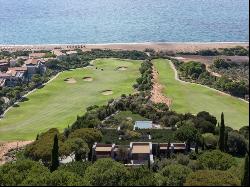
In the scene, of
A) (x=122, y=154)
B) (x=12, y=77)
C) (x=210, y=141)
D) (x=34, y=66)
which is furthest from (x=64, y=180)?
(x=34, y=66)

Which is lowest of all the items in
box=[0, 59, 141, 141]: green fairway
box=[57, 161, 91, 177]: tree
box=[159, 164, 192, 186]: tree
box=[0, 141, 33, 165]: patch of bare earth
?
box=[0, 141, 33, 165]: patch of bare earth

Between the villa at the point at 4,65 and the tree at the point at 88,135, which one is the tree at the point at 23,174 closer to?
the tree at the point at 88,135

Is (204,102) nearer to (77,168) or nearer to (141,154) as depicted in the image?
(141,154)

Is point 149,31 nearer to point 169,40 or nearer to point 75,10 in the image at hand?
point 169,40

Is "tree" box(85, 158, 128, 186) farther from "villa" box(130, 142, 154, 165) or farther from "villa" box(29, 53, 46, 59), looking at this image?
"villa" box(29, 53, 46, 59)

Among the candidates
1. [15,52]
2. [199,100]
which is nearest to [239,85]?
[199,100]

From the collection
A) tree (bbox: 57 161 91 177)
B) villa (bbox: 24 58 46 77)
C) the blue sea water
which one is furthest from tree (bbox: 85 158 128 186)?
the blue sea water
